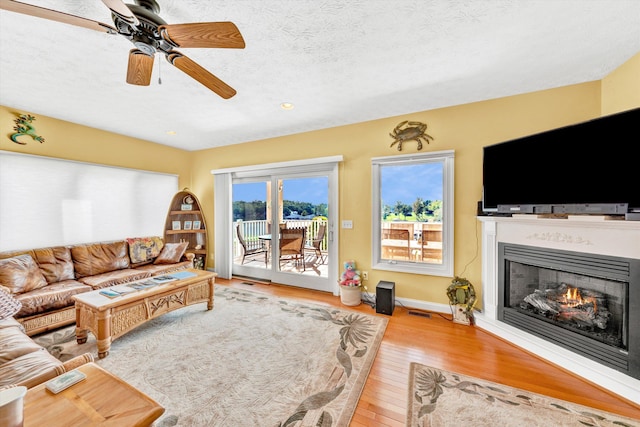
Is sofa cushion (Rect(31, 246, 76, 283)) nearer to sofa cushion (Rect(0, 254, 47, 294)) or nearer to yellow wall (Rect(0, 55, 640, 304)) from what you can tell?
sofa cushion (Rect(0, 254, 47, 294))

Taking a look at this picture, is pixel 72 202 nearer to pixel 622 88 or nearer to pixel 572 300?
pixel 572 300

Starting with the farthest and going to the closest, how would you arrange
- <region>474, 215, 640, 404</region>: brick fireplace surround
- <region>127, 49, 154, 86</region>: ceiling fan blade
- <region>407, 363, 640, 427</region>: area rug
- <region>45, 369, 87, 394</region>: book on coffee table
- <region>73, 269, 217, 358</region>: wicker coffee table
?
<region>73, 269, 217, 358</region>: wicker coffee table, <region>474, 215, 640, 404</region>: brick fireplace surround, <region>127, 49, 154, 86</region>: ceiling fan blade, <region>407, 363, 640, 427</region>: area rug, <region>45, 369, 87, 394</region>: book on coffee table

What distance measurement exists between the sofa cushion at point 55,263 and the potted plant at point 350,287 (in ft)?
11.9

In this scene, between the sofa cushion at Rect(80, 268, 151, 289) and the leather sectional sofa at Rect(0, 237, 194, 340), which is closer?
the leather sectional sofa at Rect(0, 237, 194, 340)

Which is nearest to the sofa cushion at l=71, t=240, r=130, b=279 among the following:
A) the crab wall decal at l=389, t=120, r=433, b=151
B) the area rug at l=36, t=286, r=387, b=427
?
the area rug at l=36, t=286, r=387, b=427

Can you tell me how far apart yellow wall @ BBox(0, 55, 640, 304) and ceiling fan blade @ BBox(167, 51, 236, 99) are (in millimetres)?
2064

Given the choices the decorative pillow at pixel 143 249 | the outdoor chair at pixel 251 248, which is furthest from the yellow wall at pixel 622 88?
the decorative pillow at pixel 143 249

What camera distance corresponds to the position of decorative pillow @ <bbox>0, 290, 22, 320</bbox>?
6.42 ft

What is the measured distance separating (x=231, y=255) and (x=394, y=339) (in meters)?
3.48

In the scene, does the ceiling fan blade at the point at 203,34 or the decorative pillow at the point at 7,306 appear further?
the decorative pillow at the point at 7,306

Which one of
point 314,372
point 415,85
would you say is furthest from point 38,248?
point 415,85

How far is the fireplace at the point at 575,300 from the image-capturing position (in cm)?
178

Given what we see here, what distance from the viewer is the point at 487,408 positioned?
1.59m

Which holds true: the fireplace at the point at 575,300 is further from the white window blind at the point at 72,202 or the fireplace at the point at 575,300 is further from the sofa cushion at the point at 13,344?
the white window blind at the point at 72,202
